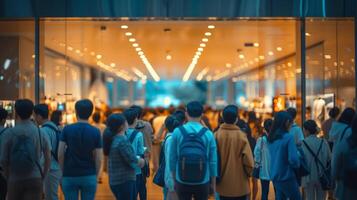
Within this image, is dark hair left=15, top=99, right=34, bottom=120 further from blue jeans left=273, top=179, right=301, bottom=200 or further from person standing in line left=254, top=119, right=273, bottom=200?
person standing in line left=254, top=119, right=273, bottom=200

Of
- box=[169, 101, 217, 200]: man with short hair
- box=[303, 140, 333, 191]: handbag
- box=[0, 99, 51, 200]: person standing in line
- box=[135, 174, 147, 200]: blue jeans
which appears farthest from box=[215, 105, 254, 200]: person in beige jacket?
box=[135, 174, 147, 200]: blue jeans

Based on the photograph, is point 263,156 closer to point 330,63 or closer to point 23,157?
point 330,63

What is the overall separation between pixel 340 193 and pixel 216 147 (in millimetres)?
1445

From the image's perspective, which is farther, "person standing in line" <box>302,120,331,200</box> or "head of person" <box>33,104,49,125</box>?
"person standing in line" <box>302,120,331,200</box>

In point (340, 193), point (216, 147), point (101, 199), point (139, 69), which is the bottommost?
point (101, 199)

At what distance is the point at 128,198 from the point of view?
333 inches

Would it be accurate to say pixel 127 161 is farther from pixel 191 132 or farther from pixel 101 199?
pixel 101 199

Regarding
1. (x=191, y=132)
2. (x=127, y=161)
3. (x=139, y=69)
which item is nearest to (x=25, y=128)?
(x=127, y=161)

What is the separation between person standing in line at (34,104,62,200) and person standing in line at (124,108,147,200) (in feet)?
3.21

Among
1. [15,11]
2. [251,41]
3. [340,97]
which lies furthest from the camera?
[251,41]

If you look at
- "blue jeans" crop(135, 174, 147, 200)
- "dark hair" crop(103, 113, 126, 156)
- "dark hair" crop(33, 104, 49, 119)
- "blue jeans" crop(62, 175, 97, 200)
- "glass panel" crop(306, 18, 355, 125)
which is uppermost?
"glass panel" crop(306, 18, 355, 125)

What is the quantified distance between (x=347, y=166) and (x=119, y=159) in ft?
8.67

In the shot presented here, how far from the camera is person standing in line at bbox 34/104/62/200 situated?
9422 millimetres

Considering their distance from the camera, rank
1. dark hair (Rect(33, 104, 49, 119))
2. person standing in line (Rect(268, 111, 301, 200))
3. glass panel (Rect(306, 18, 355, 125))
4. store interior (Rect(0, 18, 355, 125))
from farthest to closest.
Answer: store interior (Rect(0, 18, 355, 125)) < glass panel (Rect(306, 18, 355, 125)) < dark hair (Rect(33, 104, 49, 119)) < person standing in line (Rect(268, 111, 301, 200))
